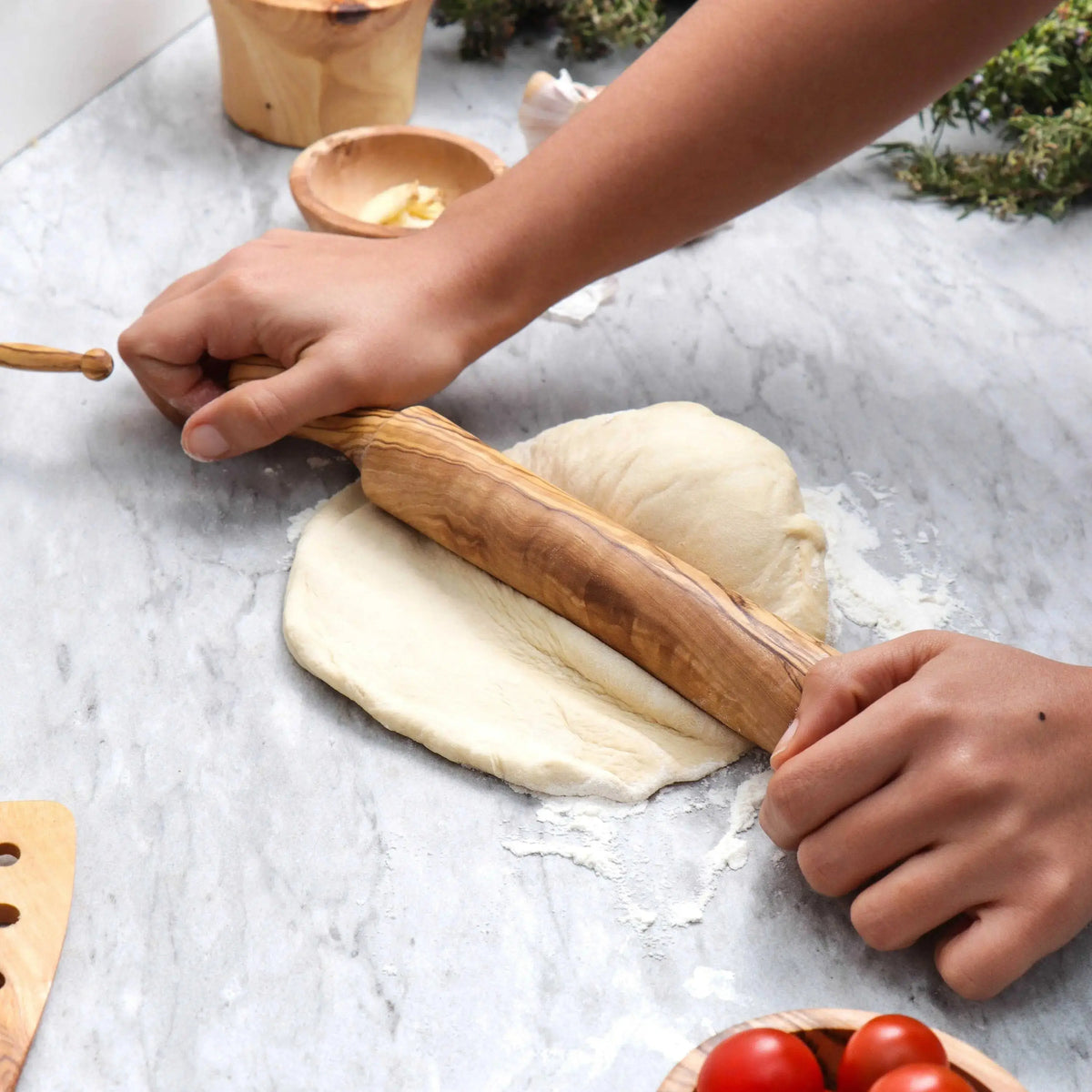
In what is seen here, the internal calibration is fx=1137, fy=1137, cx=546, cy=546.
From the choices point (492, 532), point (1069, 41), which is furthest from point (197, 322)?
point (1069, 41)

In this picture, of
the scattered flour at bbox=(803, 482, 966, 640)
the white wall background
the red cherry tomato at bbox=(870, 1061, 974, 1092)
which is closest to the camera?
the red cherry tomato at bbox=(870, 1061, 974, 1092)

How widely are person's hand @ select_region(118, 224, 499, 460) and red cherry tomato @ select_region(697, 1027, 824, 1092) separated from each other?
31.2 inches

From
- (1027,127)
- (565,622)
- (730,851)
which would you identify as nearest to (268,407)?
(565,622)

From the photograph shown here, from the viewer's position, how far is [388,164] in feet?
5.56

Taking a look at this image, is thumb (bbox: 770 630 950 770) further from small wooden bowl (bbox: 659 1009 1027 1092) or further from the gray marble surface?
small wooden bowl (bbox: 659 1009 1027 1092)

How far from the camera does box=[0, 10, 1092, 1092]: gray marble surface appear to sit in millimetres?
846

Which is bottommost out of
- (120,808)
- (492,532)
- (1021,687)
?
(120,808)

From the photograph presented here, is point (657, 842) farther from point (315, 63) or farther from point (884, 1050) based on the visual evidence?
point (315, 63)

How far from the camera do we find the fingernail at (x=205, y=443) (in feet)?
3.98

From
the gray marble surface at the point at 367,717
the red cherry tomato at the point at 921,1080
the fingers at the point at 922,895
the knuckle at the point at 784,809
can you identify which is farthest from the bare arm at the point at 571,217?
the red cherry tomato at the point at 921,1080

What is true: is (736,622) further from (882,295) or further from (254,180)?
(254,180)

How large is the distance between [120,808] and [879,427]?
1.00 meters

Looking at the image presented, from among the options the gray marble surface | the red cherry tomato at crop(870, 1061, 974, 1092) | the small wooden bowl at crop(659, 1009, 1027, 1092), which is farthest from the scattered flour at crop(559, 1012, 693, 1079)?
the red cherry tomato at crop(870, 1061, 974, 1092)

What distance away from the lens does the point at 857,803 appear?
87cm
